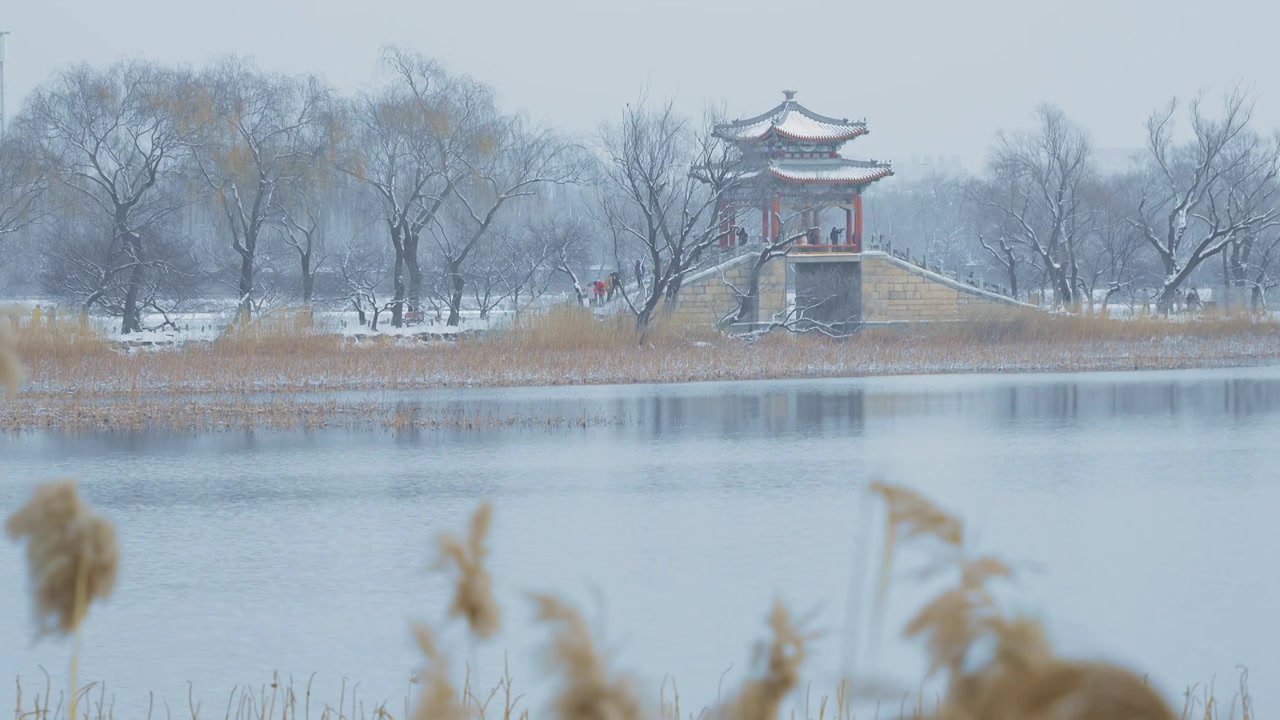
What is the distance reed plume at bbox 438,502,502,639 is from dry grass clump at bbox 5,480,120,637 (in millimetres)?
488

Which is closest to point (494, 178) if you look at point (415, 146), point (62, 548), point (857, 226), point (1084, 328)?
point (415, 146)

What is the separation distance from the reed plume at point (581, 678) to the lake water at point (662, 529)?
373 millimetres

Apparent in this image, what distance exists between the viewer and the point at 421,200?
115ft

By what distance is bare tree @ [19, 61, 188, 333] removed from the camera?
3189 cm

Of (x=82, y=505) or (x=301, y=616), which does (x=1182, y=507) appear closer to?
(x=301, y=616)

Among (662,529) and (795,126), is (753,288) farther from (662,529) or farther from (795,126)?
(662,529)

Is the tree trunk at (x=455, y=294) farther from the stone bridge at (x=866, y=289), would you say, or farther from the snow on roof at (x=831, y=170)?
the snow on roof at (x=831, y=170)

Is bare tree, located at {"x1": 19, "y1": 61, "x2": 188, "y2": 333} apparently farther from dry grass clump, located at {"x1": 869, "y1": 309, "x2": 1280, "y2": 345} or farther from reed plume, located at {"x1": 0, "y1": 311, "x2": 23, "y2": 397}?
reed plume, located at {"x1": 0, "y1": 311, "x2": 23, "y2": 397}

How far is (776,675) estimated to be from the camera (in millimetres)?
1463

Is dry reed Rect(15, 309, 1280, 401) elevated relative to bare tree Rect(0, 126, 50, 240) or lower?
lower

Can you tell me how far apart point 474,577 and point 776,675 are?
335 millimetres

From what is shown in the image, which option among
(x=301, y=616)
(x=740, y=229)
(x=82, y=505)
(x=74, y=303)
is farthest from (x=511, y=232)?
(x=82, y=505)

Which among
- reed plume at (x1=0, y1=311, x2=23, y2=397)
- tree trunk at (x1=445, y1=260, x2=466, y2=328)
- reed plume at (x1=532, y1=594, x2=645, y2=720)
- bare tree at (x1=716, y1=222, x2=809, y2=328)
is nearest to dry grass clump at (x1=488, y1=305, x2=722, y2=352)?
bare tree at (x1=716, y1=222, x2=809, y2=328)

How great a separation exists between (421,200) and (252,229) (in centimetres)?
418
